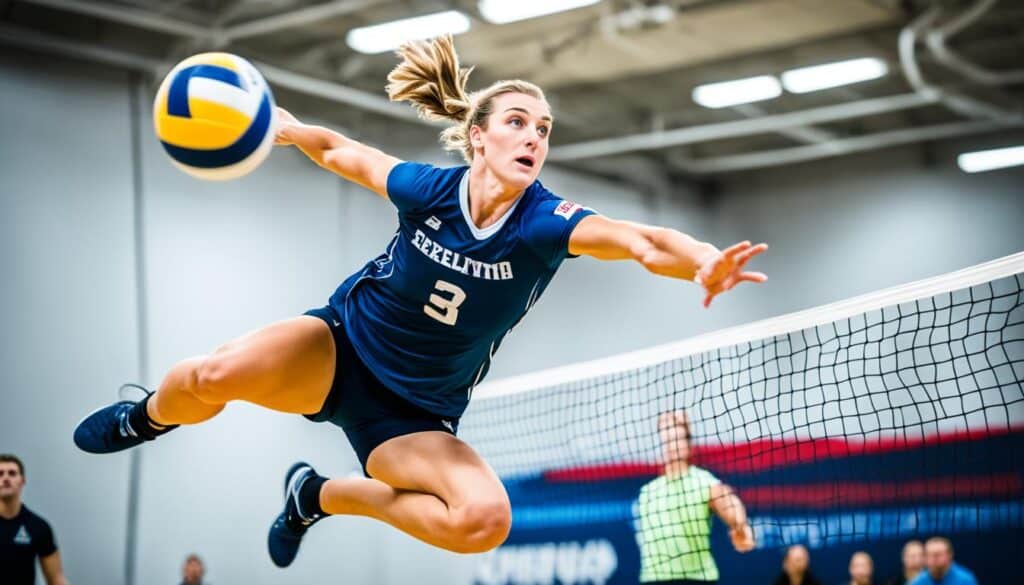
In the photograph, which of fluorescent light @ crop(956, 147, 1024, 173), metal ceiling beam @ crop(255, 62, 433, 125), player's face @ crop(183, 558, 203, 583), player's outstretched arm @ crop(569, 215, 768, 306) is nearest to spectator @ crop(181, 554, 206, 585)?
player's face @ crop(183, 558, 203, 583)

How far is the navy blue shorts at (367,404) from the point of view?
5312 millimetres

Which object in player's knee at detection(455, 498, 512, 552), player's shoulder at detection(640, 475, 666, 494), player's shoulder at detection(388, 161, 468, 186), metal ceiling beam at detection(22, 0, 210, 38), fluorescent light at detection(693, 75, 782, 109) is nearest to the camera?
player's knee at detection(455, 498, 512, 552)

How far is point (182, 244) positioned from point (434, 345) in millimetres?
10135

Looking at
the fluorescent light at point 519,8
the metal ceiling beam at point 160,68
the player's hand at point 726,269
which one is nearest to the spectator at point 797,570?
the fluorescent light at point 519,8

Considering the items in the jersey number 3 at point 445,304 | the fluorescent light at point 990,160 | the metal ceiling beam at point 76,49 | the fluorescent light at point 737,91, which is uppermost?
the fluorescent light at point 737,91

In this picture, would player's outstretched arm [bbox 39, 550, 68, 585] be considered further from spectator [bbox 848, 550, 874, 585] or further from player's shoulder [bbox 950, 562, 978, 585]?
player's shoulder [bbox 950, 562, 978, 585]

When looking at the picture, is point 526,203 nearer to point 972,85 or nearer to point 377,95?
point 377,95

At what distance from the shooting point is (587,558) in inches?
491

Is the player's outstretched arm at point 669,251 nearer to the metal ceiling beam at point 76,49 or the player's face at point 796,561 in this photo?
the player's face at point 796,561

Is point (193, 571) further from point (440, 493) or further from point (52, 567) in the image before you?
point (440, 493)

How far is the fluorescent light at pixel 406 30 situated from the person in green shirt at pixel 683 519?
6.87 m

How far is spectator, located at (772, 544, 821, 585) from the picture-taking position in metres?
11.2

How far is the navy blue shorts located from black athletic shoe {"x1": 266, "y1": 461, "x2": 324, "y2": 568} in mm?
1285

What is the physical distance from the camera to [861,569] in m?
11.0
